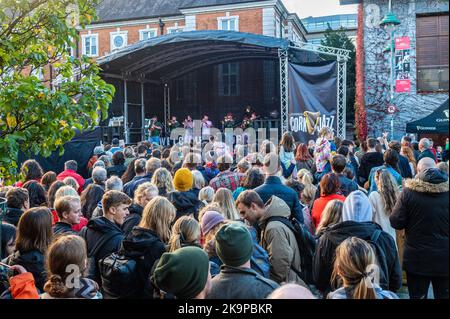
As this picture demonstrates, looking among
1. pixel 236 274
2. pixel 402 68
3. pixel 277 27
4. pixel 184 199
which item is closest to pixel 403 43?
pixel 402 68

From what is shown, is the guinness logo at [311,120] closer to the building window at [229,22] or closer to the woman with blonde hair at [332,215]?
the woman with blonde hair at [332,215]

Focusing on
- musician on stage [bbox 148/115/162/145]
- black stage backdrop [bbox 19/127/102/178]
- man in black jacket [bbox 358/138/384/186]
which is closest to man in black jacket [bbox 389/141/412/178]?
man in black jacket [bbox 358/138/384/186]

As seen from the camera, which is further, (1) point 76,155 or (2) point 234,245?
(1) point 76,155

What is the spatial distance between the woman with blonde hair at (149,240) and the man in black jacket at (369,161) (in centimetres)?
493

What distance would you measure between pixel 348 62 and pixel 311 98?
593 inches

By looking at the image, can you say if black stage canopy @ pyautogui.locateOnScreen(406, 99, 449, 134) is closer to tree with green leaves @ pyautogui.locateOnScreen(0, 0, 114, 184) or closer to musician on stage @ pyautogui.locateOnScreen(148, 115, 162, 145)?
tree with green leaves @ pyautogui.locateOnScreen(0, 0, 114, 184)

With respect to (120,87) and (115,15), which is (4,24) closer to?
(120,87)

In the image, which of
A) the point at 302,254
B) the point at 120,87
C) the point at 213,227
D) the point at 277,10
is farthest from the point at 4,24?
the point at 277,10

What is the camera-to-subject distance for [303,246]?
426 cm

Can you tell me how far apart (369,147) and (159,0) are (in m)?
29.4

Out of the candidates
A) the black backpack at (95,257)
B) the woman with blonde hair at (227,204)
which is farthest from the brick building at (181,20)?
the black backpack at (95,257)

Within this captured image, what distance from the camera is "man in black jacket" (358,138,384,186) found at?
787 cm

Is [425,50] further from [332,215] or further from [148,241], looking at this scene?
[148,241]

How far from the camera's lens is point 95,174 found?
6.43m
